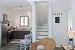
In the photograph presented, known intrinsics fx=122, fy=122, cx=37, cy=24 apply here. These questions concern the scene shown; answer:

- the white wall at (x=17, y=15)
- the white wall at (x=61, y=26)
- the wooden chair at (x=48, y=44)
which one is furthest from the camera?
the white wall at (x=17, y=15)

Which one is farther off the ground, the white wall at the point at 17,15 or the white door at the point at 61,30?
the white wall at the point at 17,15

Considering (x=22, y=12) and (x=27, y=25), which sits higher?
(x=22, y=12)

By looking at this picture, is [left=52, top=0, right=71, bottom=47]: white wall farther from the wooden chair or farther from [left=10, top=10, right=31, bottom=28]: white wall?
the wooden chair

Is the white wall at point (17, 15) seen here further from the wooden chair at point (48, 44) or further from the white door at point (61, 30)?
the wooden chair at point (48, 44)

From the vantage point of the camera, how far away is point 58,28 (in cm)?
763

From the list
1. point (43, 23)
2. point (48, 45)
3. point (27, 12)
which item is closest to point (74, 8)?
point (48, 45)

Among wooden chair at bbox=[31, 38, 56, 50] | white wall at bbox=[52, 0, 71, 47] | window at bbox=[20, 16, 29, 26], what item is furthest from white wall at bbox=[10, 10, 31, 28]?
wooden chair at bbox=[31, 38, 56, 50]

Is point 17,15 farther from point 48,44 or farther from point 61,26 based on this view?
point 48,44

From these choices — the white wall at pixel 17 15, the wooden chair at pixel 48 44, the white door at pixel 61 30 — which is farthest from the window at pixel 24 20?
the wooden chair at pixel 48 44

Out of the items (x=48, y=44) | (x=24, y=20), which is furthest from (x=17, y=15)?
(x=48, y=44)

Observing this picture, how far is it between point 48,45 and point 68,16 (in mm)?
5211

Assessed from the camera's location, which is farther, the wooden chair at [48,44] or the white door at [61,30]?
the white door at [61,30]

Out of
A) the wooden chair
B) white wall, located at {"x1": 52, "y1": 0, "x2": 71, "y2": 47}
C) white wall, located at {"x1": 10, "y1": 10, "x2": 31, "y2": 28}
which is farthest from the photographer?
white wall, located at {"x1": 10, "y1": 10, "x2": 31, "y2": 28}

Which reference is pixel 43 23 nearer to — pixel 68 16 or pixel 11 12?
pixel 68 16
